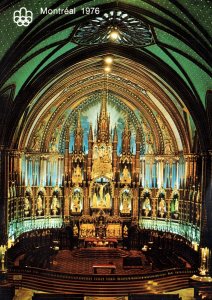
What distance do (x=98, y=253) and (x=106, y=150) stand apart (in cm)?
762

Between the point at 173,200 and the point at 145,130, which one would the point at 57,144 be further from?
the point at 173,200

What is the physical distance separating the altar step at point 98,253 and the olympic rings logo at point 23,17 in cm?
1700

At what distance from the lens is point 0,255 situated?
2358 cm

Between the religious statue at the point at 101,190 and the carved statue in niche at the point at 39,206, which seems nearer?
the carved statue in niche at the point at 39,206

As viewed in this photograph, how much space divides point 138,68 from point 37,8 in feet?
42.7

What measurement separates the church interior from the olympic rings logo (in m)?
0.16

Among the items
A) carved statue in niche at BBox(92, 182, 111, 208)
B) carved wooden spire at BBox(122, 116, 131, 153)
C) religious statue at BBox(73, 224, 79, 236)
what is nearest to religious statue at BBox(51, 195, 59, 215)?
religious statue at BBox(73, 224, 79, 236)

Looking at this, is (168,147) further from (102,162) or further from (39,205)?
(39,205)

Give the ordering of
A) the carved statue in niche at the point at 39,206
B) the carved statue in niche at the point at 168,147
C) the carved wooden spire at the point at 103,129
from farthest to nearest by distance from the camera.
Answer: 1. the carved wooden spire at the point at 103,129
2. the carved statue in niche at the point at 168,147
3. the carved statue in niche at the point at 39,206

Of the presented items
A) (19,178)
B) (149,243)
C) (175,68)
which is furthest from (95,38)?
(149,243)

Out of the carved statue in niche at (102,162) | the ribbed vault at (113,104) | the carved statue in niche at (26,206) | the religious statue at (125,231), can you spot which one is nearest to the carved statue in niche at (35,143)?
the ribbed vault at (113,104)

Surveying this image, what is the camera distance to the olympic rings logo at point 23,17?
18.0 meters

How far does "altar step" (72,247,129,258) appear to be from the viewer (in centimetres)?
3147

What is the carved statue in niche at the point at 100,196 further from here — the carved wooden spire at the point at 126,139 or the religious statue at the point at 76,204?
the carved wooden spire at the point at 126,139
